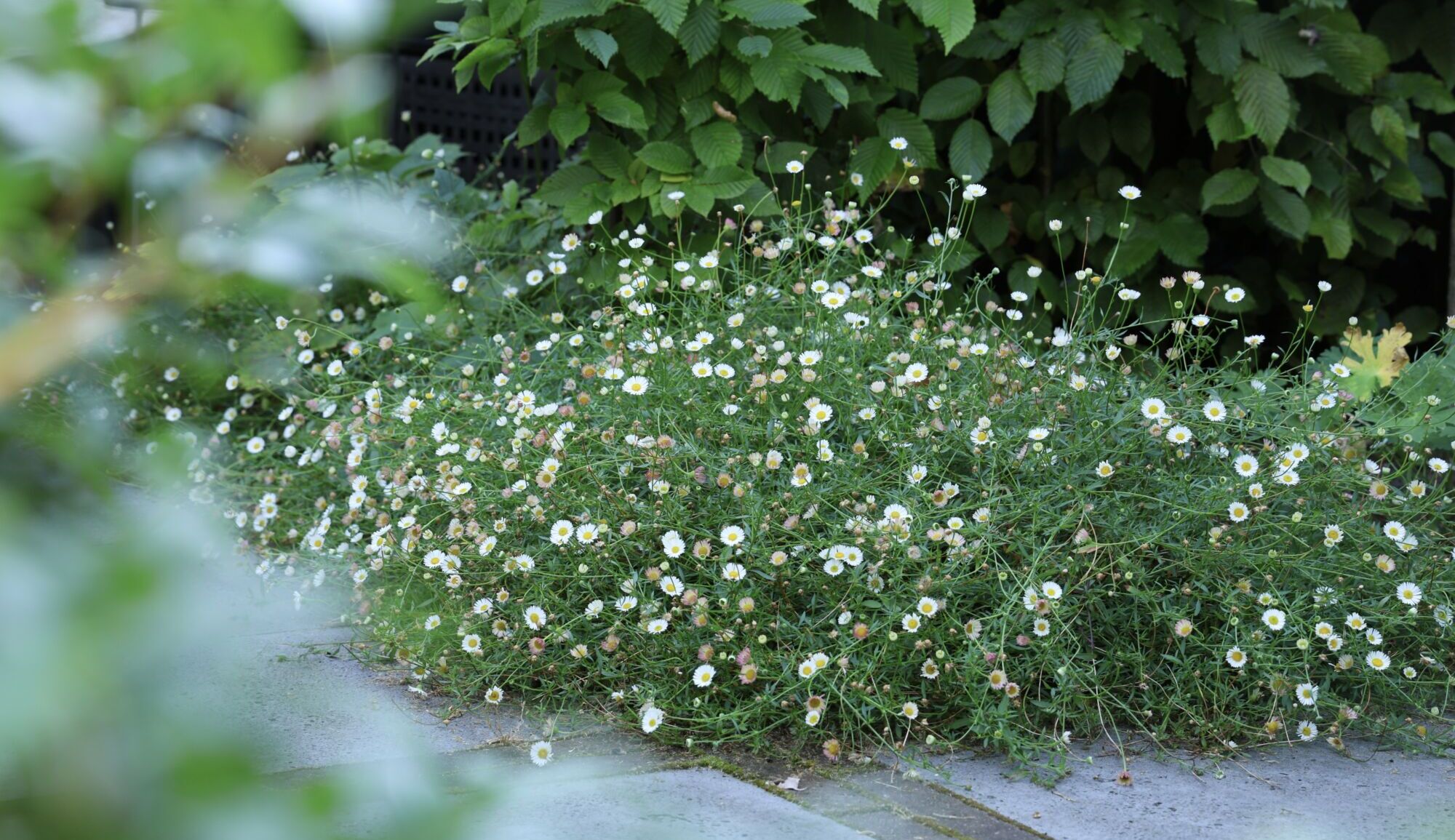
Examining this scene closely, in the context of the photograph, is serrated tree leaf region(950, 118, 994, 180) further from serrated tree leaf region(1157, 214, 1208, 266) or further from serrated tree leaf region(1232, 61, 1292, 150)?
serrated tree leaf region(1232, 61, 1292, 150)

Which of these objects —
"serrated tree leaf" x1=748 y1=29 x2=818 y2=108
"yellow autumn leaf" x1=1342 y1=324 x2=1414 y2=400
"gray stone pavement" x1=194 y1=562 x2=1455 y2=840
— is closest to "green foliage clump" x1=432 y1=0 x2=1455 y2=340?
"serrated tree leaf" x1=748 y1=29 x2=818 y2=108

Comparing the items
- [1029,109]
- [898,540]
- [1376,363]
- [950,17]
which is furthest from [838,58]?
[898,540]

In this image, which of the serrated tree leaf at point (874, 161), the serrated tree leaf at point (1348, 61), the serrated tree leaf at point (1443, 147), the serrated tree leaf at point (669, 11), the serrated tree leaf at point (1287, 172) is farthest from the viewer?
the serrated tree leaf at point (1443, 147)

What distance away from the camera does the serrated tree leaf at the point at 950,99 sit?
3.54m

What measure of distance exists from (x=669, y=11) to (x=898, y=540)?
1.61m

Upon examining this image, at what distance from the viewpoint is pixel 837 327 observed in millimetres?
2682

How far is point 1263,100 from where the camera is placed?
348 centimetres

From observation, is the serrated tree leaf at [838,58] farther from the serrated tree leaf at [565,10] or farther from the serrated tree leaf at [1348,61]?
the serrated tree leaf at [1348,61]

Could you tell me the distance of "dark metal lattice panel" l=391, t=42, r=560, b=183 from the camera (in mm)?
5504

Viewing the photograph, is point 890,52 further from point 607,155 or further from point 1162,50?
point 607,155

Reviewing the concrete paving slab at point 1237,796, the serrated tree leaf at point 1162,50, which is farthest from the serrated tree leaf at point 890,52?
the concrete paving slab at point 1237,796

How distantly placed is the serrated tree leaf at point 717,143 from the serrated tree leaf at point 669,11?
30 centimetres

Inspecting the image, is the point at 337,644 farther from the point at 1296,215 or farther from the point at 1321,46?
the point at 1321,46

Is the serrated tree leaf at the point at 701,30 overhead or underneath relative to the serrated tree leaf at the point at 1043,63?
underneath
